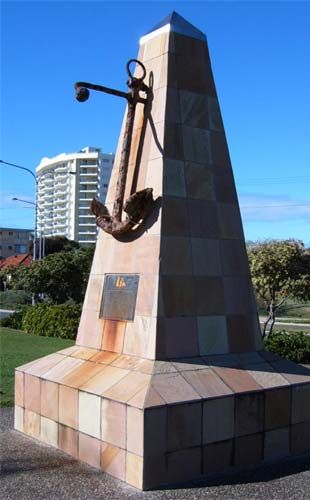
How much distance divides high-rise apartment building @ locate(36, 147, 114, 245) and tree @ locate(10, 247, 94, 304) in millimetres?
93315

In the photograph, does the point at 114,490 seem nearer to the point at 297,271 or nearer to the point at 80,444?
the point at 80,444

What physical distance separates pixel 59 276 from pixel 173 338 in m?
19.3

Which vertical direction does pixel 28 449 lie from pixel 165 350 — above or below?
below

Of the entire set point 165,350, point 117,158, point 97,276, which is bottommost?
point 165,350

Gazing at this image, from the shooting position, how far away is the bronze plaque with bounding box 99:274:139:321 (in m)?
6.48

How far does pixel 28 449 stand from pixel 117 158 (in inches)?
147

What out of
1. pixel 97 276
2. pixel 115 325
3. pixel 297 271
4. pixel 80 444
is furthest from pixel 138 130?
pixel 297 271

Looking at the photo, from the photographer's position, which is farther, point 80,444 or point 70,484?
point 80,444

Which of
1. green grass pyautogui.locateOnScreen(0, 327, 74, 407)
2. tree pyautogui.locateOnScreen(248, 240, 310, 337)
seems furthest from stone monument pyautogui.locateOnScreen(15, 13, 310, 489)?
tree pyautogui.locateOnScreen(248, 240, 310, 337)

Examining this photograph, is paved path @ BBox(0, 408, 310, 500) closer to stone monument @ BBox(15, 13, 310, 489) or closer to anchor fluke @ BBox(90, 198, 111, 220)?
stone monument @ BBox(15, 13, 310, 489)

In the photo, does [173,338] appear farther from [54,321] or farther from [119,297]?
[54,321]

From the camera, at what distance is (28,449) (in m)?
6.35

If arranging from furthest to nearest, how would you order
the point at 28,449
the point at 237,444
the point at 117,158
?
the point at 117,158 → the point at 28,449 → the point at 237,444

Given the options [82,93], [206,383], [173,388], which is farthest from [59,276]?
[173,388]
